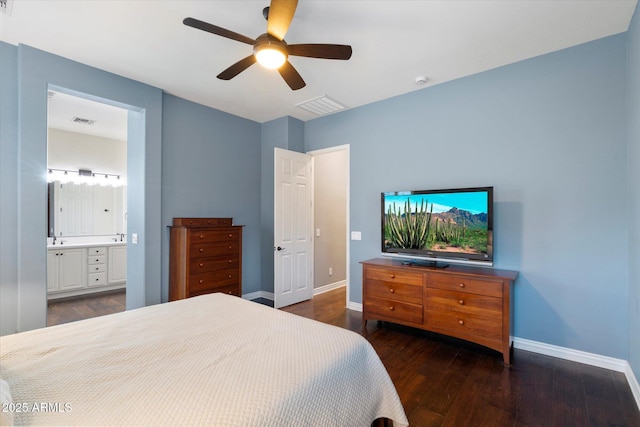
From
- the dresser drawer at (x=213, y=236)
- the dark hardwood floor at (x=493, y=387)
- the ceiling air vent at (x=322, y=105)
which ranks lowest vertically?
the dark hardwood floor at (x=493, y=387)

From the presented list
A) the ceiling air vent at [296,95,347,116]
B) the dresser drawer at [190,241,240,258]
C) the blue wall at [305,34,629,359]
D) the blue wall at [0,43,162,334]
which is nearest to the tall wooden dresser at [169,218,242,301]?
the dresser drawer at [190,241,240,258]

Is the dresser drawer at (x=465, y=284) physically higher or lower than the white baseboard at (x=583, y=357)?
higher

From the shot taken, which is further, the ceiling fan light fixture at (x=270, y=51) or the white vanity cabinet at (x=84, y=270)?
the white vanity cabinet at (x=84, y=270)

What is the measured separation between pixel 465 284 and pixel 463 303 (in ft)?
0.59

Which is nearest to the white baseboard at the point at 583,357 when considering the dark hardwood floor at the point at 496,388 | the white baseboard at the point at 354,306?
the dark hardwood floor at the point at 496,388

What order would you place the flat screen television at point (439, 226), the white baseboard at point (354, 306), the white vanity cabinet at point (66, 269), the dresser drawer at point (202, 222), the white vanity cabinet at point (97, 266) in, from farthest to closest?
the white vanity cabinet at point (97, 266), the white vanity cabinet at point (66, 269), the white baseboard at point (354, 306), the dresser drawer at point (202, 222), the flat screen television at point (439, 226)

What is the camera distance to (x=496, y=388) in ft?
7.15

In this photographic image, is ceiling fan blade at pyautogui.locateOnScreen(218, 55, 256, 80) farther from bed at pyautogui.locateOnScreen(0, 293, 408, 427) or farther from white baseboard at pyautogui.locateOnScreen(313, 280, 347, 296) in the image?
white baseboard at pyautogui.locateOnScreen(313, 280, 347, 296)

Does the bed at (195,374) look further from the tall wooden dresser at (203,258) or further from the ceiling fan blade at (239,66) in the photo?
the ceiling fan blade at (239,66)

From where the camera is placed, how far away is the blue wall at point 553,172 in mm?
2434

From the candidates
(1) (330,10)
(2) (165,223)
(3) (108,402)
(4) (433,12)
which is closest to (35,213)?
(2) (165,223)

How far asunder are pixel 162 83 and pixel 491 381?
4362 millimetres

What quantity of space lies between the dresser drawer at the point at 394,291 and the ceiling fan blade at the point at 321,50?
7.38 ft

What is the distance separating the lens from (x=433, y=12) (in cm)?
217
